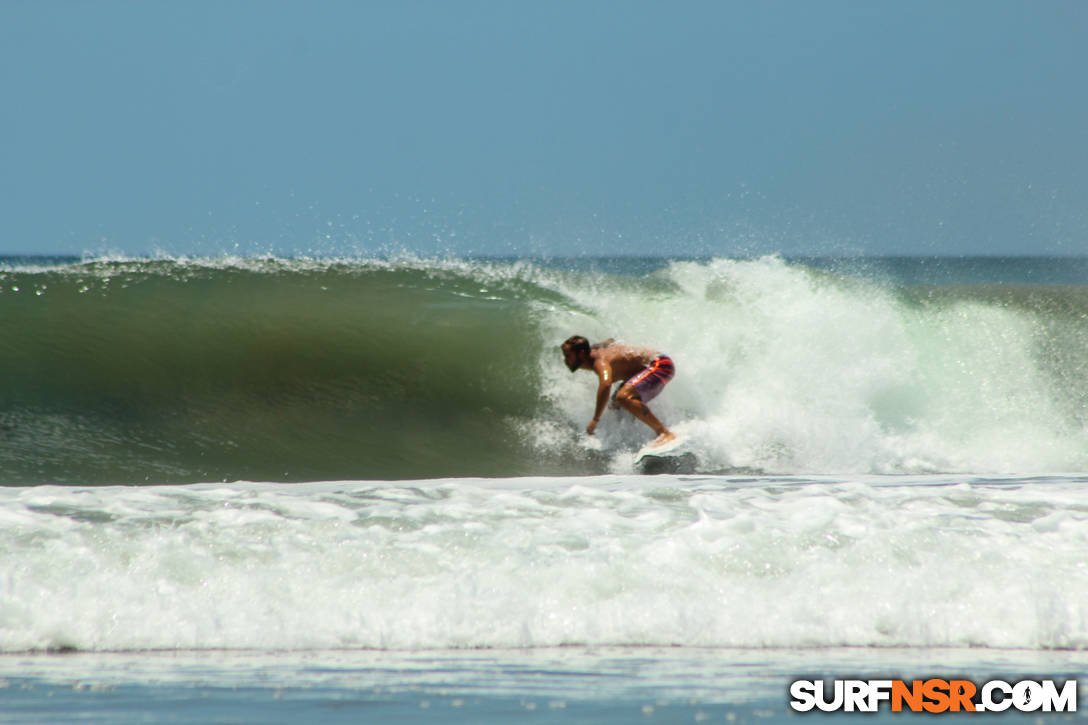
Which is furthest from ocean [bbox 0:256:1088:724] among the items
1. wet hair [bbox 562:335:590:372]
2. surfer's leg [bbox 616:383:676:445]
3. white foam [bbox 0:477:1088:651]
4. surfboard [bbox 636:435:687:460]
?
wet hair [bbox 562:335:590:372]

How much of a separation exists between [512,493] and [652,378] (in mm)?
2265

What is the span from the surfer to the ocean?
32cm

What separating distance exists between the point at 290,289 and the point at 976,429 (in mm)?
6552

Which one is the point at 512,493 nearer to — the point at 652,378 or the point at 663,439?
the point at 663,439

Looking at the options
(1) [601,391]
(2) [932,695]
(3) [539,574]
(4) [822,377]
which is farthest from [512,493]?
(4) [822,377]

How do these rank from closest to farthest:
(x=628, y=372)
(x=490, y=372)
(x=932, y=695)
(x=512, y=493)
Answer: (x=932, y=695) → (x=512, y=493) → (x=628, y=372) → (x=490, y=372)

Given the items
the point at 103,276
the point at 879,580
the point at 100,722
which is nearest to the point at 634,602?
the point at 879,580

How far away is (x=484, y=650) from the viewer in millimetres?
4043

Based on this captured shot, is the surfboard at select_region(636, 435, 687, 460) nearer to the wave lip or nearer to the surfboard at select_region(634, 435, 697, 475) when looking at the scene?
the surfboard at select_region(634, 435, 697, 475)

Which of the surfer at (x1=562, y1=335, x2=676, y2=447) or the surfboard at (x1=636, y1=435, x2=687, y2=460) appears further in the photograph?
the surfer at (x1=562, y1=335, x2=676, y2=447)

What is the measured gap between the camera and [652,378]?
7828 millimetres

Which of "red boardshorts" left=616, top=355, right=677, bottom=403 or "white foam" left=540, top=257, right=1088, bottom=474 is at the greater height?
"white foam" left=540, top=257, right=1088, bottom=474

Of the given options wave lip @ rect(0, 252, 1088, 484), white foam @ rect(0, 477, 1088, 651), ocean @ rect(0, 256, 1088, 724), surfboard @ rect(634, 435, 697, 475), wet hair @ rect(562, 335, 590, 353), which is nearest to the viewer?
ocean @ rect(0, 256, 1088, 724)

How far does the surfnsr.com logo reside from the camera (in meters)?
3.08
